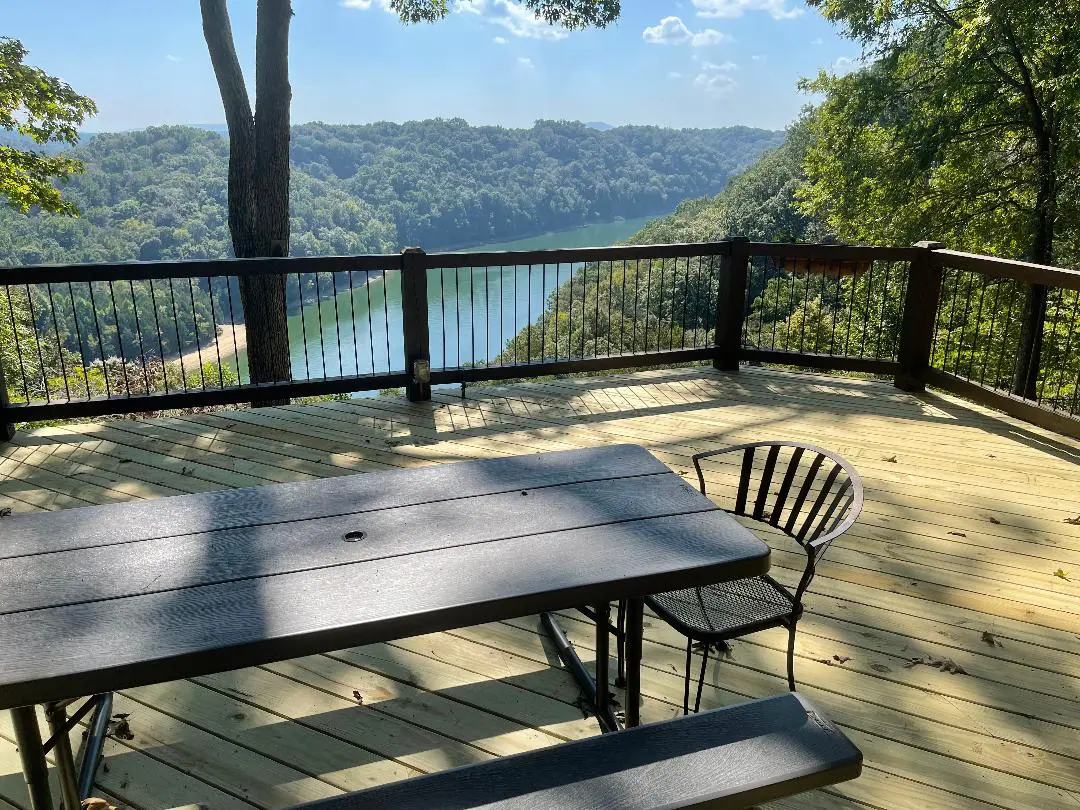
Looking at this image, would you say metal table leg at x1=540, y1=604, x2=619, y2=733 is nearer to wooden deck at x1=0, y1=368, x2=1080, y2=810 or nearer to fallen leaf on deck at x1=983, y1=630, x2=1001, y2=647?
wooden deck at x1=0, y1=368, x2=1080, y2=810

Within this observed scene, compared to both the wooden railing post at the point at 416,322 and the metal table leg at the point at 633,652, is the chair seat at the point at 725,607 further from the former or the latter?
the wooden railing post at the point at 416,322

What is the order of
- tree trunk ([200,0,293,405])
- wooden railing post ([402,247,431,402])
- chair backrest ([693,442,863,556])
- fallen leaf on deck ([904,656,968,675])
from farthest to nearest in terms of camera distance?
tree trunk ([200,0,293,405]) < wooden railing post ([402,247,431,402]) < fallen leaf on deck ([904,656,968,675]) < chair backrest ([693,442,863,556])

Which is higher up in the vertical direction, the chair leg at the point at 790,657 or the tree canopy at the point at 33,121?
the tree canopy at the point at 33,121

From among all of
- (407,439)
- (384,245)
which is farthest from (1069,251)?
(384,245)

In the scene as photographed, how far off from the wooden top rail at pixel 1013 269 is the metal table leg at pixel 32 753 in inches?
176

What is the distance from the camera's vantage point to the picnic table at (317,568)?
1150 millimetres

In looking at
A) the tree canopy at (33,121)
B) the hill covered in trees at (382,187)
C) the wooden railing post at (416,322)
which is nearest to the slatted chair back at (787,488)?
the wooden railing post at (416,322)

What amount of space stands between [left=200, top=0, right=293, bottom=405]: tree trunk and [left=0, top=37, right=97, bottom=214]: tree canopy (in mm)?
5345

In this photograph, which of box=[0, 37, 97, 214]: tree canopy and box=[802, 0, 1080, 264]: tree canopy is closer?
box=[0, 37, 97, 214]: tree canopy

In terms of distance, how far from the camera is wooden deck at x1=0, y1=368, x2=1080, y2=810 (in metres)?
1.76

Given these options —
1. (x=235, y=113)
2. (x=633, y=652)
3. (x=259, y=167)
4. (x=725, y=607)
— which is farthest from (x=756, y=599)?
(x=235, y=113)

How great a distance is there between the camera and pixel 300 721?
1934mm

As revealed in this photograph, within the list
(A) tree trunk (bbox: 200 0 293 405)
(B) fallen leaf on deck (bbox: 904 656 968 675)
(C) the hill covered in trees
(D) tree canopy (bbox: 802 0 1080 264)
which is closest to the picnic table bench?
(B) fallen leaf on deck (bbox: 904 656 968 675)

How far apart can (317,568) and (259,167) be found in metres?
6.02
